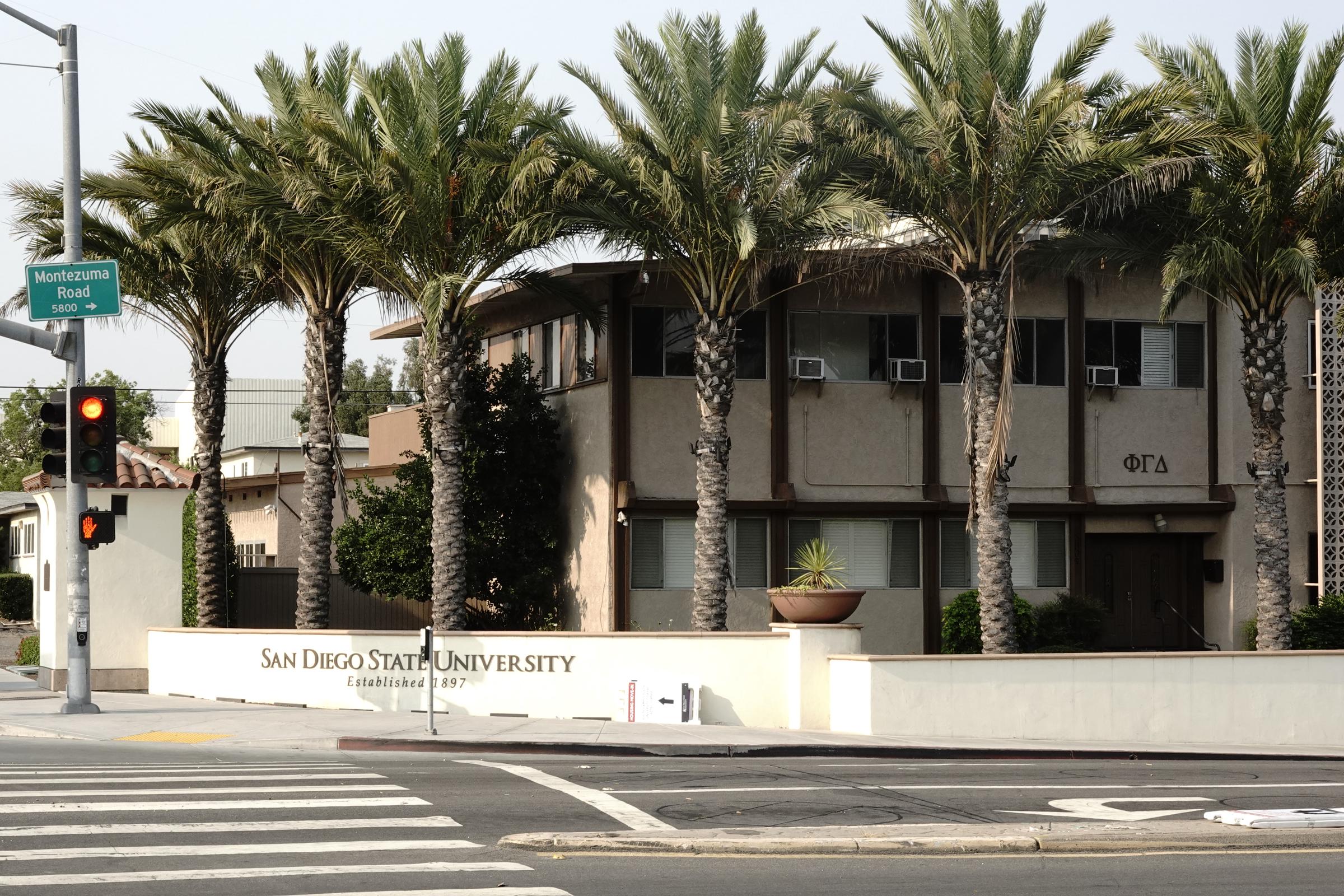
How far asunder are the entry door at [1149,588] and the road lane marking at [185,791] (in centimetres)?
1851

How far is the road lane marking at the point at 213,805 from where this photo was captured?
38.4 ft

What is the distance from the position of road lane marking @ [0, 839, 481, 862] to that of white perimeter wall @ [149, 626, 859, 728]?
10.6 metres

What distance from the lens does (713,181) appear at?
2145 cm

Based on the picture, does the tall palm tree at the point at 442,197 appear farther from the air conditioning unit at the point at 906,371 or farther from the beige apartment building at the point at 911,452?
the air conditioning unit at the point at 906,371

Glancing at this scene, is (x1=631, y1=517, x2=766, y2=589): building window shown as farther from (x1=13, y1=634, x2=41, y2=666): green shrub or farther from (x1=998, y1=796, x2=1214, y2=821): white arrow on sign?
(x1=998, y1=796, x2=1214, y2=821): white arrow on sign

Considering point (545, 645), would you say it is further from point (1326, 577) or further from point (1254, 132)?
point (1326, 577)

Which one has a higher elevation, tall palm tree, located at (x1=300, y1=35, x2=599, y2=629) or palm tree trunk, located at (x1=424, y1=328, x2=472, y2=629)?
tall palm tree, located at (x1=300, y1=35, x2=599, y2=629)

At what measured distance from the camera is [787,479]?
26156mm

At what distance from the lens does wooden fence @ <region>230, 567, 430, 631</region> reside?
93.9ft

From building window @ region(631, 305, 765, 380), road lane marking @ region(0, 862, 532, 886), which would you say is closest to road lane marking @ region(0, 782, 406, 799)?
road lane marking @ region(0, 862, 532, 886)

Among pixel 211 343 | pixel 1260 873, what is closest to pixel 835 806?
pixel 1260 873

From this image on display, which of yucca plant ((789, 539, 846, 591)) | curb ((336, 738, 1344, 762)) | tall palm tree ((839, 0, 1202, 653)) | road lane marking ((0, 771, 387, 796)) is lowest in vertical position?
curb ((336, 738, 1344, 762))

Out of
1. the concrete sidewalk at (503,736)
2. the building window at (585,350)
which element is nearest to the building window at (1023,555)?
the concrete sidewalk at (503,736)

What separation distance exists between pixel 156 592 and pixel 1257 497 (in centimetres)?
1766
